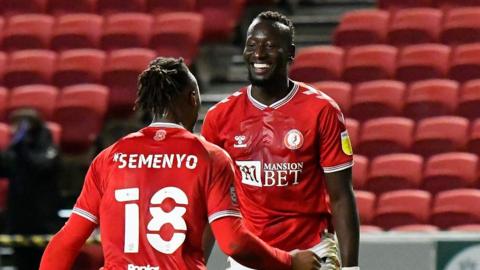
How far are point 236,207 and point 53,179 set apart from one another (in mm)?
5079

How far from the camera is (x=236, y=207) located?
4465 mm

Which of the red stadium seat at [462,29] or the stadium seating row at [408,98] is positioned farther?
the red stadium seat at [462,29]

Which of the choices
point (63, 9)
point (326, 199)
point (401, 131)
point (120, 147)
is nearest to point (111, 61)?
point (63, 9)

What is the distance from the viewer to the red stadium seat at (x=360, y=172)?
9383 mm

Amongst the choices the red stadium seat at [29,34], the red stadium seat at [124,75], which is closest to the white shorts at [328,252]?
the red stadium seat at [124,75]

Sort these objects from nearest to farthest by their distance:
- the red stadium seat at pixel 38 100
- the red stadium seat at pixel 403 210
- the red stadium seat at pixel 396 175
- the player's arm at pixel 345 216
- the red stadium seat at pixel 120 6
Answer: the player's arm at pixel 345 216, the red stadium seat at pixel 403 210, the red stadium seat at pixel 396 175, the red stadium seat at pixel 38 100, the red stadium seat at pixel 120 6

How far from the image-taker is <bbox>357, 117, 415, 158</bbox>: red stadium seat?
971 cm

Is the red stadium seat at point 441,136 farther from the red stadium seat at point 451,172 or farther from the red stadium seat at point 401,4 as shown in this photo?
the red stadium seat at point 401,4

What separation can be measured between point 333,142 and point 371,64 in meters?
5.25

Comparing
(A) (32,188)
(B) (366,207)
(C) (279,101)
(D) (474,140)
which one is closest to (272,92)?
(C) (279,101)

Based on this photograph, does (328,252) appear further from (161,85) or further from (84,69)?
(84,69)

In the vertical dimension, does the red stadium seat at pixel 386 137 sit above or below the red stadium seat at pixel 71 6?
below

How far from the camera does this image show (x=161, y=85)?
453 cm

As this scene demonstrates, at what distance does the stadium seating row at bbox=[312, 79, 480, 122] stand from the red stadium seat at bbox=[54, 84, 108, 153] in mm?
1838
